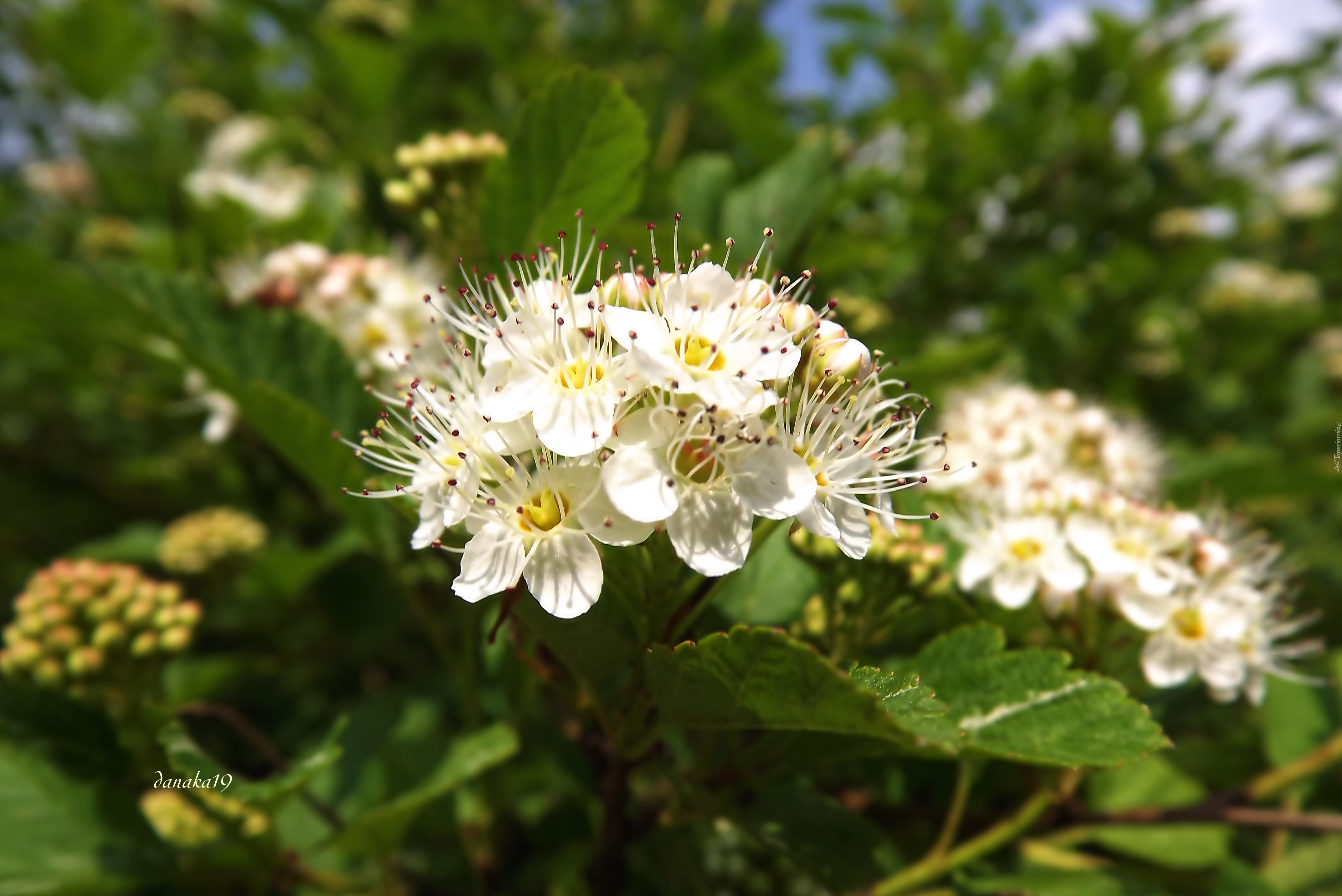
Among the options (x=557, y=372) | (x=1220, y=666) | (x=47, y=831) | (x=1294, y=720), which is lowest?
(x=47, y=831)

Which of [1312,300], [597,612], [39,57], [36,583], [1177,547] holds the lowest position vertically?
[36,583]

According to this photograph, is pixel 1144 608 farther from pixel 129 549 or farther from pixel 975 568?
pixel 129 549

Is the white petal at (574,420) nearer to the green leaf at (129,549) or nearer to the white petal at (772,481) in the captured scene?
the white petal at (772,481)

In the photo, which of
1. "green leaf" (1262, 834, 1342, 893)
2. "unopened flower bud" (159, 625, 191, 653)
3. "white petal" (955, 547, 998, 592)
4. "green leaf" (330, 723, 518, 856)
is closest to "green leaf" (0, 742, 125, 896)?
"unopened flower bud" (159, 625, 191, 653)

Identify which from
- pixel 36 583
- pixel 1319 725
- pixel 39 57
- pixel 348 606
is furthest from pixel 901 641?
pixel 39 57

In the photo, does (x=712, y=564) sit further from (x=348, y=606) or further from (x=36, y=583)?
(x=348, y=606)

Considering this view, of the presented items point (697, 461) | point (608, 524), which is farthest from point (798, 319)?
point (608, 524)

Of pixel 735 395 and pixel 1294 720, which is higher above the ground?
pixel 1294 720

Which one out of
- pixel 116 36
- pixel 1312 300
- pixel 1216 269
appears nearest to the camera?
pixel 116 36
